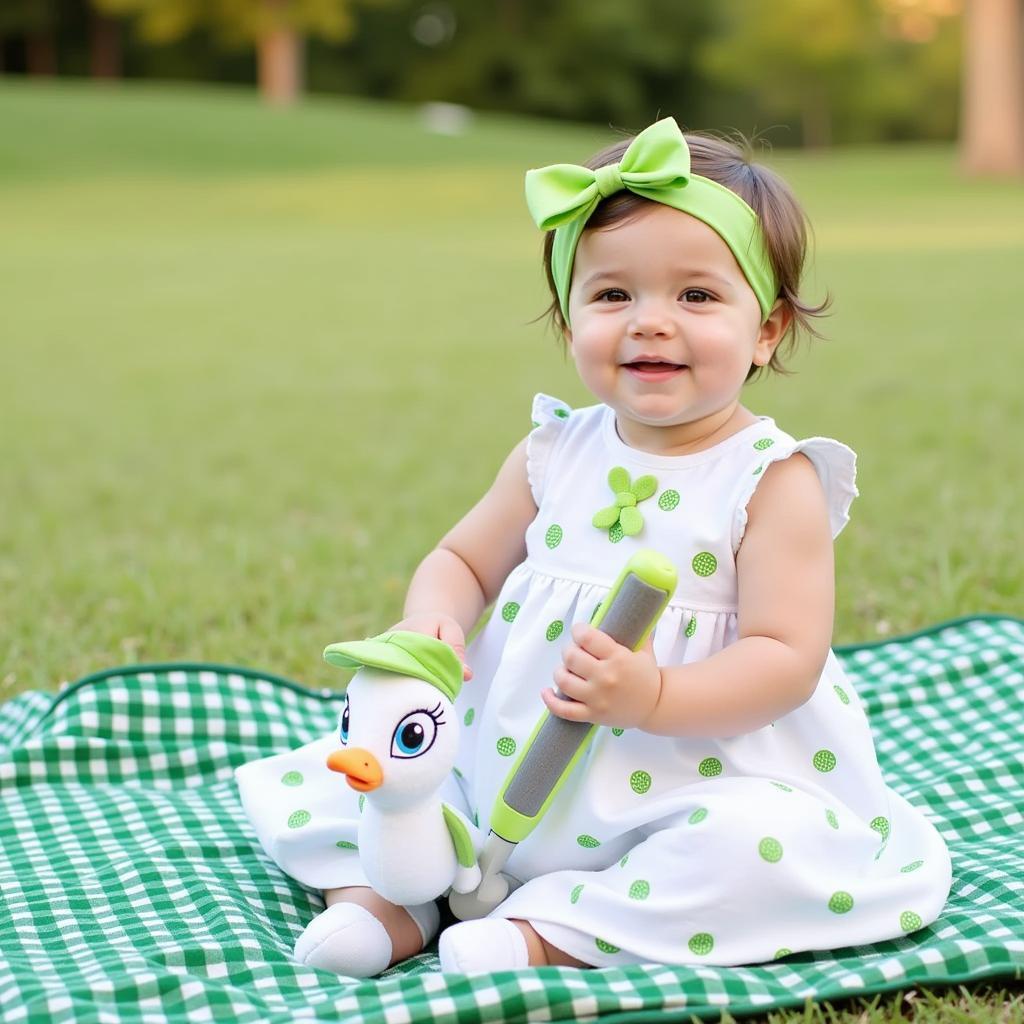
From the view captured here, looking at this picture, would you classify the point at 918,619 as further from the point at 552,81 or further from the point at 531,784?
the point at 552,81

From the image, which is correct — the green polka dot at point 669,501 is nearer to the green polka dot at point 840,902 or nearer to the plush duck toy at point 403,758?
the plush duck toy at point 403,758

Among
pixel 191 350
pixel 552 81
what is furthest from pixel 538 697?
pixel 552 81

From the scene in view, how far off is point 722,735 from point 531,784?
236mm

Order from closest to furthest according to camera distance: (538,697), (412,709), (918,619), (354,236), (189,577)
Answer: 1. (412,709)
2. (538,697)
3. (918,619)
4. (189,577)
5. (354,236)

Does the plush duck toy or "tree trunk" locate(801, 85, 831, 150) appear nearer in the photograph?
the plush duck toy

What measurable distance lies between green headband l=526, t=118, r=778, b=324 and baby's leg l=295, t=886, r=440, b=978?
0.86 metres

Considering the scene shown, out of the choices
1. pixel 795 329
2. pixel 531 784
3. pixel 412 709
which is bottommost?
pixel 531 784

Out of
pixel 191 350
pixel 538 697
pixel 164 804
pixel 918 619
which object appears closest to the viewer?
pixel 538 697

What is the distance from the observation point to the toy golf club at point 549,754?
1.68 meters

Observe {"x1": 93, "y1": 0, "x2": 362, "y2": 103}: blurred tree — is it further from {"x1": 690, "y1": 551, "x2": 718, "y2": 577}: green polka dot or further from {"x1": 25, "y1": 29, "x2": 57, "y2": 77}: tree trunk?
{"x1": 690, "y1": 551, "x2": 718, "y2": 577}: green polka dot

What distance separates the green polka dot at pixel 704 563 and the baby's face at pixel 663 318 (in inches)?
6.9

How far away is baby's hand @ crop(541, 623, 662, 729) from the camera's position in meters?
1.68

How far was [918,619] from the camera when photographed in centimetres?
319

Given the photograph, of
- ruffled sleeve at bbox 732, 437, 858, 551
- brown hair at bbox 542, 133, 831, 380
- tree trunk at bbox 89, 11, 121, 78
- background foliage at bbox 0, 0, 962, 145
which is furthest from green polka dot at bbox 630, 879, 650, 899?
tree trunk at bbox 89, 11, 121, 78
